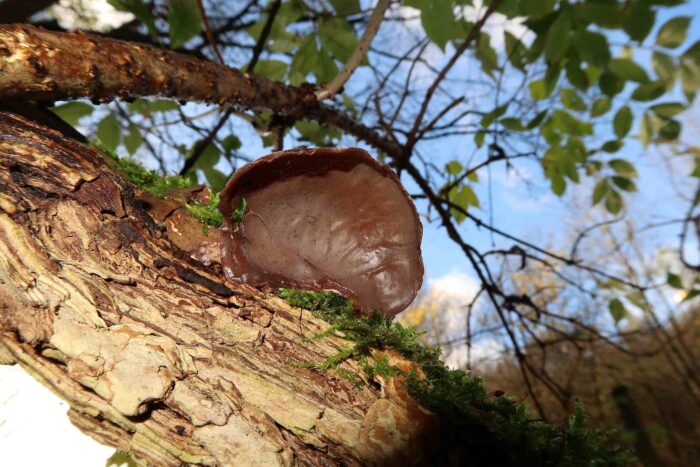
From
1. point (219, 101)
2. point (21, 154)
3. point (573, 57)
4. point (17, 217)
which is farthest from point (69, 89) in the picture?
point (573, 57)

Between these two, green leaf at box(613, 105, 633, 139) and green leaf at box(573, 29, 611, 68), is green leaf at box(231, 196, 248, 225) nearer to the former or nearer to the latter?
green leaf at box(573, 29, 611, 68)

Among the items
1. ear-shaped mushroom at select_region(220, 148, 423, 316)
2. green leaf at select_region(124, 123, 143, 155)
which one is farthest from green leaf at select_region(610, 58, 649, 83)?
green leaf at select_region(124, 123, 143, 155)

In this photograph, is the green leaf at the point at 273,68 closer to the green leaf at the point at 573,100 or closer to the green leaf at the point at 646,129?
the green leaf at the point at 573,100

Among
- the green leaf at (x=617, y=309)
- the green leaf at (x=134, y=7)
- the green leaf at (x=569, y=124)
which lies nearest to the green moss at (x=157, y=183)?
the green leaf at (x=134, y=7)

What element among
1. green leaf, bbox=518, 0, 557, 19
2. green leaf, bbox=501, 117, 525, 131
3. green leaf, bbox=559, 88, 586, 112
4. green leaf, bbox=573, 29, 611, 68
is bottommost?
green leaf, bbox=518, 0, 557, 19

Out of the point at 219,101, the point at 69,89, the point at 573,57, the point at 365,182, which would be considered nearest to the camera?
the point at 69,89

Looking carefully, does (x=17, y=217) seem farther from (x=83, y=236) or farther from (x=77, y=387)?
→ (x=77, y=387)
